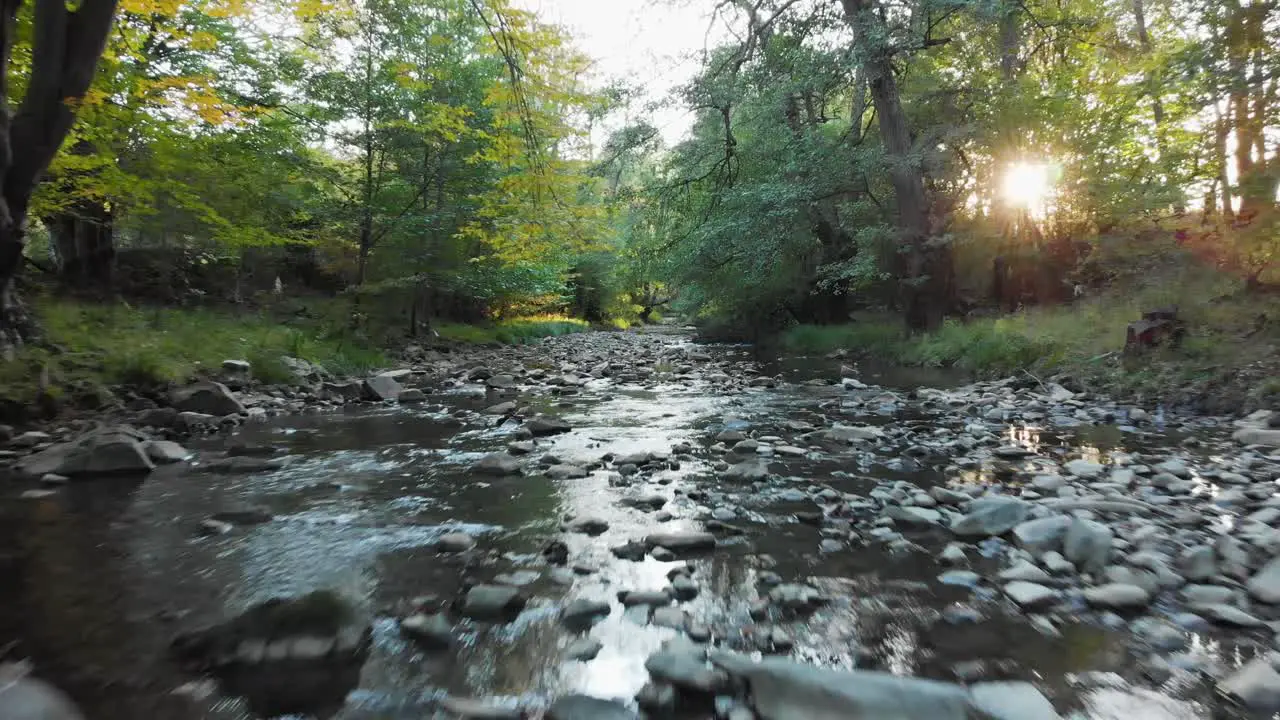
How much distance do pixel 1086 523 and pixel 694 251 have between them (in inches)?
474

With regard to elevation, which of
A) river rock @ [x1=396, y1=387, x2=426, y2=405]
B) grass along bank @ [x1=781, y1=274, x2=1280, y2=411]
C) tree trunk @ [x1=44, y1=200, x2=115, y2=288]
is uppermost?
tree trunk @ [x1=44, y1=200, x2=115, y2=288]

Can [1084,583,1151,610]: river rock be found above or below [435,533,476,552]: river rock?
above

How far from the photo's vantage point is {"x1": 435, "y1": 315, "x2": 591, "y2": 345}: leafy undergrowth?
19.3m

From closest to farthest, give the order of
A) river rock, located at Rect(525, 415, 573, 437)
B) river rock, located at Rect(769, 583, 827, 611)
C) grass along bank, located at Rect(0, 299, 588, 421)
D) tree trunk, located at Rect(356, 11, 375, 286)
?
river rock, located at Rect(769, 583, 827, 611)
grass along bank, located at Rect(0, 299, 588, 421)
river rock, located at Rect(525, 415, 573, 437)
tree trunk, located at Rect(356, 11, 375, 286)

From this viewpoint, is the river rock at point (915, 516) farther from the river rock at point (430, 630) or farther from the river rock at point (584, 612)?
the river rock at point (430, 630)

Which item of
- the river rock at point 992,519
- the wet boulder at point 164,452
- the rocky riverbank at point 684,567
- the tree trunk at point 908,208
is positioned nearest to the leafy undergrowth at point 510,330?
the tree trunk at point 908,208

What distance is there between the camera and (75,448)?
15.8 feet

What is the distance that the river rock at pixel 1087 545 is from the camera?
9.20ft

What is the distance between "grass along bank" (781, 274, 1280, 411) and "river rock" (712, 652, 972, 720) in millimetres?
6752

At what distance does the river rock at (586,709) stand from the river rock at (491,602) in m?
0.68

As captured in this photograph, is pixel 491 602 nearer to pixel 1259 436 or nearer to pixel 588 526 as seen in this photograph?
pixel 588 526

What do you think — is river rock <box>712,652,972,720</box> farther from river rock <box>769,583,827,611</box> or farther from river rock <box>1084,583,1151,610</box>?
river rock <box>1084,583,1151,610</box>

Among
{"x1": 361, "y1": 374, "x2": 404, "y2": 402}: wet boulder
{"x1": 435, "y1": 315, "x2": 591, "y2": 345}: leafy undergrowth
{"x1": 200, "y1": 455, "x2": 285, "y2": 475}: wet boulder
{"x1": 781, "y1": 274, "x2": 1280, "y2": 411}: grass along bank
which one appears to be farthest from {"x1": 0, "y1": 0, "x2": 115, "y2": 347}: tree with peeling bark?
{"x1": 435, "y1": 315, "x2": 591, "y2": 345}: leafy undergrowth

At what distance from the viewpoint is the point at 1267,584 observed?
2.44 meters
